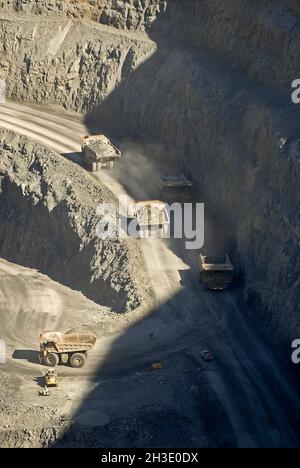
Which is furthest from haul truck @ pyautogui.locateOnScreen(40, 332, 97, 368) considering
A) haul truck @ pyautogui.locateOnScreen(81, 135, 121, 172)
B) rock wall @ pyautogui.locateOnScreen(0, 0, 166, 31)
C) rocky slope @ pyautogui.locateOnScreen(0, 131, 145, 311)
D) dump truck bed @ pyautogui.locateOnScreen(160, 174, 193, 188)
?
rock wall @ pyautogui.locateOnScreen(0, 0, 166, 31)

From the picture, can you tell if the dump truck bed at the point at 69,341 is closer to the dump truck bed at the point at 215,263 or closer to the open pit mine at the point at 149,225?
the open pit mine at the point at 149,225

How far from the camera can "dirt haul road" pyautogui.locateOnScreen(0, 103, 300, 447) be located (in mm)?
44219

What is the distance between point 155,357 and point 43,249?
17009 mm

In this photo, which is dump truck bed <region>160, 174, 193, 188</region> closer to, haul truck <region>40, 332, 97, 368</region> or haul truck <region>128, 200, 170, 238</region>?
haul truck <region>128, 200, 170, 238</region>

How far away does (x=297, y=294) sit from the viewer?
1949 inches

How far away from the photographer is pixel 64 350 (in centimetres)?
4844

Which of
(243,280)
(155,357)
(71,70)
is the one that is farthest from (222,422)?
(71,70)

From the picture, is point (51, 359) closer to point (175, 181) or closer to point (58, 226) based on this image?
point (58, 226)

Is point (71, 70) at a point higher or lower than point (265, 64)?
lower

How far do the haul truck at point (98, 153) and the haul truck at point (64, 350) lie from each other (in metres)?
18.1

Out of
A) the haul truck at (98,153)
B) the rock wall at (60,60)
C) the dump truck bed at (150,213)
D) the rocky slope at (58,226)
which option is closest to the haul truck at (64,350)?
the rocky slope at (58,226)

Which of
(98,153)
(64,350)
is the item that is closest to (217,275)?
(64,350)

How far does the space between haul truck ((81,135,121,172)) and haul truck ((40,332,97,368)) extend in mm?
18129
